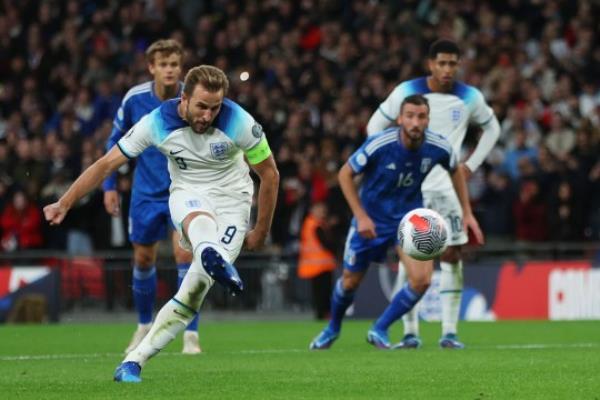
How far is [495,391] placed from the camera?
8.27 m

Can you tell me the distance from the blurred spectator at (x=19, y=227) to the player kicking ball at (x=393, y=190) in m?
9.24

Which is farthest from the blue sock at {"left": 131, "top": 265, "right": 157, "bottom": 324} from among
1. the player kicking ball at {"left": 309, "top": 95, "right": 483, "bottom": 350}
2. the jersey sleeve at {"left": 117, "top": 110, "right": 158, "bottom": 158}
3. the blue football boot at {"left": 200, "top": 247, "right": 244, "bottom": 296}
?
the blue football boot at {"left": 200, "top": 247, "right": 244, "bottom": 296}

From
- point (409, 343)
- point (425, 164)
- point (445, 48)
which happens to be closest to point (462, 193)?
point (425, 164)

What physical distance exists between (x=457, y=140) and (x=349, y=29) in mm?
12101

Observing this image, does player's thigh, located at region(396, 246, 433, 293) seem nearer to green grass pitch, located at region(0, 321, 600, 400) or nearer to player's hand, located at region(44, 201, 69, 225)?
green grass pitch, located at region(0, 321, 600, 400)

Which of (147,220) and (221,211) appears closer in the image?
(221,211)

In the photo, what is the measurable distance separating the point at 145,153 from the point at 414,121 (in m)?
2.39

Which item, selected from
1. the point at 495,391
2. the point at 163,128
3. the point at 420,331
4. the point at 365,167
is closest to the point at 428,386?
the point at 495,391

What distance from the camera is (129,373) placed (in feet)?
29.6

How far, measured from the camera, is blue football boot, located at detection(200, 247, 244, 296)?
8711 millimetres

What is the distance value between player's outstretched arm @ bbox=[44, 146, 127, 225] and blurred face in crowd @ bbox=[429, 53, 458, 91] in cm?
451

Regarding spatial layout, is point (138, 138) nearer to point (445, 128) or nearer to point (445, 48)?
point (445, 48)

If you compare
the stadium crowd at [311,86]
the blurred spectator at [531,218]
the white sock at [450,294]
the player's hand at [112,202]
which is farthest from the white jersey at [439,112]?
the blurred spectator at [531,218]

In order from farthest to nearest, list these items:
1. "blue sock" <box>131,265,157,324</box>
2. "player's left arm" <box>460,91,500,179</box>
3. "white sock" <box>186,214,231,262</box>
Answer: "player's left arm" <box>460,91,500,179</box> → "blue sock" <box>131,265,157,324</box> → "white sock" <box>186,214,231,262</box>
